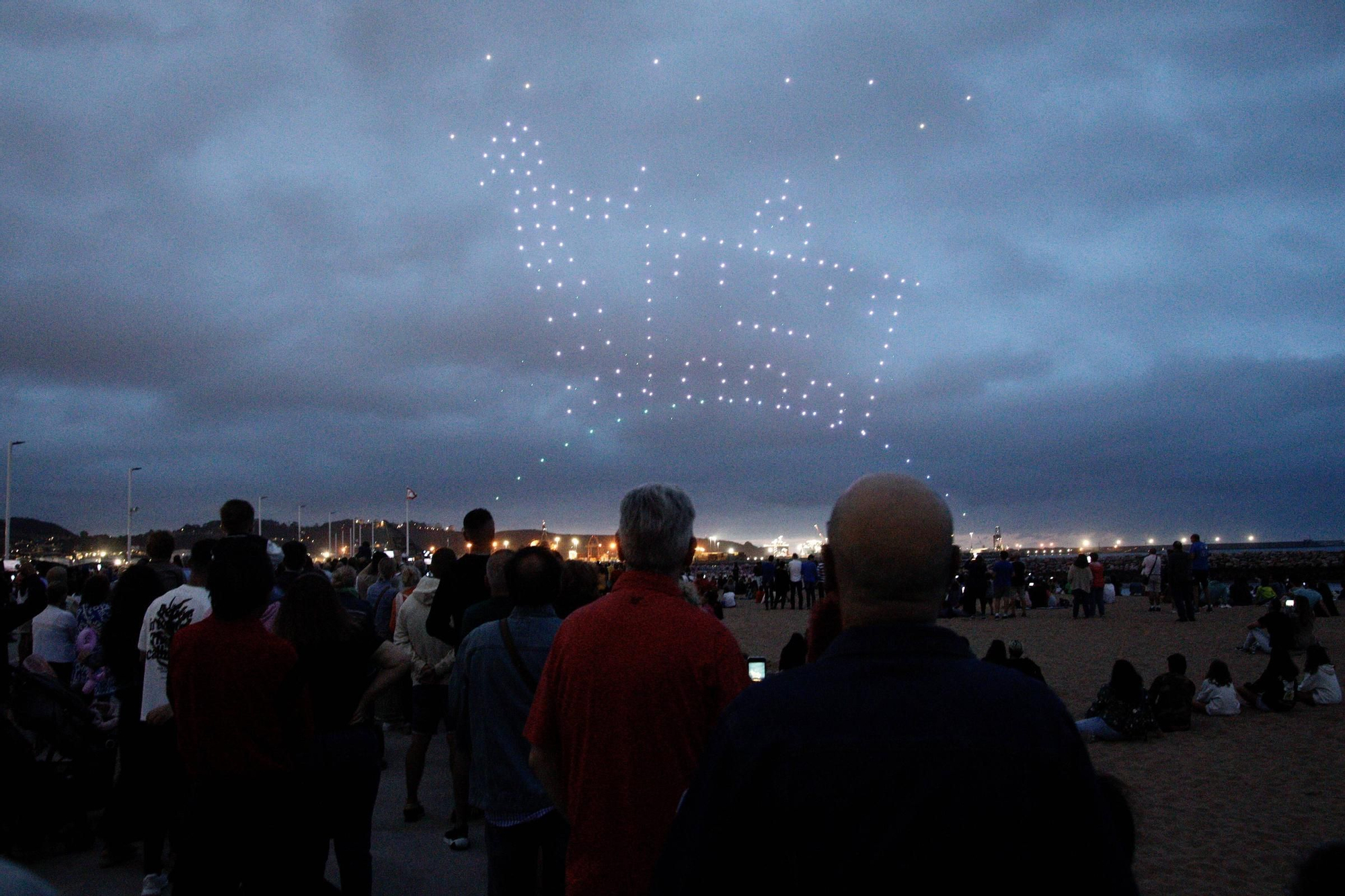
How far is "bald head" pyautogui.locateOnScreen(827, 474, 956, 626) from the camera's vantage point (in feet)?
4.87

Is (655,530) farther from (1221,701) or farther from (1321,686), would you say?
(1321,686)

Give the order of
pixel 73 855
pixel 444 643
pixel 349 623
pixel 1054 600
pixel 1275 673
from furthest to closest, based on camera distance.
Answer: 1. pixel 1054 600
2. pixel 1275 673
3. pixel 444 643
4. pixel 73 855
5. pixel 349 623

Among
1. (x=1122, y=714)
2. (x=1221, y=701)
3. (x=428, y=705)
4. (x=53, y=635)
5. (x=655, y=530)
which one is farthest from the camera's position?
(x=1221, y=701)

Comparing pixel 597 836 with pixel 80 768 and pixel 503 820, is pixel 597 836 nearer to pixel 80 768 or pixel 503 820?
pixel 503 820

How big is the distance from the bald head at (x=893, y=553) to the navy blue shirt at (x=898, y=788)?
0.10 metres

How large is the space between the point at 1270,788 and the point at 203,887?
7.86 m

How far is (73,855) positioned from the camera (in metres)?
5.75

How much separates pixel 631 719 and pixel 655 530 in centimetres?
61

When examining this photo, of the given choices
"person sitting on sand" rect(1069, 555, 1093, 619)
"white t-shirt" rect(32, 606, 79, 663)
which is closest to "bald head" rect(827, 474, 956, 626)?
"white t-shirt" rect(32, 606, 79, 663)

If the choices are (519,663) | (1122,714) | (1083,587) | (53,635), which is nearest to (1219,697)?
(1122,714)

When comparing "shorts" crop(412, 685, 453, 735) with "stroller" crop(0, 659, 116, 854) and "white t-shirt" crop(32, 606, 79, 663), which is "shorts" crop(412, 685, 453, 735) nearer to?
"stroller" crop(0, 659, 116, 854)

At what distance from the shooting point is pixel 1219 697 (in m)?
9.98

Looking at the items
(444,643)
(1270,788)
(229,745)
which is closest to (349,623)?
(229,745)

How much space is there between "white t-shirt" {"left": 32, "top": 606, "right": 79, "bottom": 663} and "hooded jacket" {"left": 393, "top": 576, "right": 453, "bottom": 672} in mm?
3498
